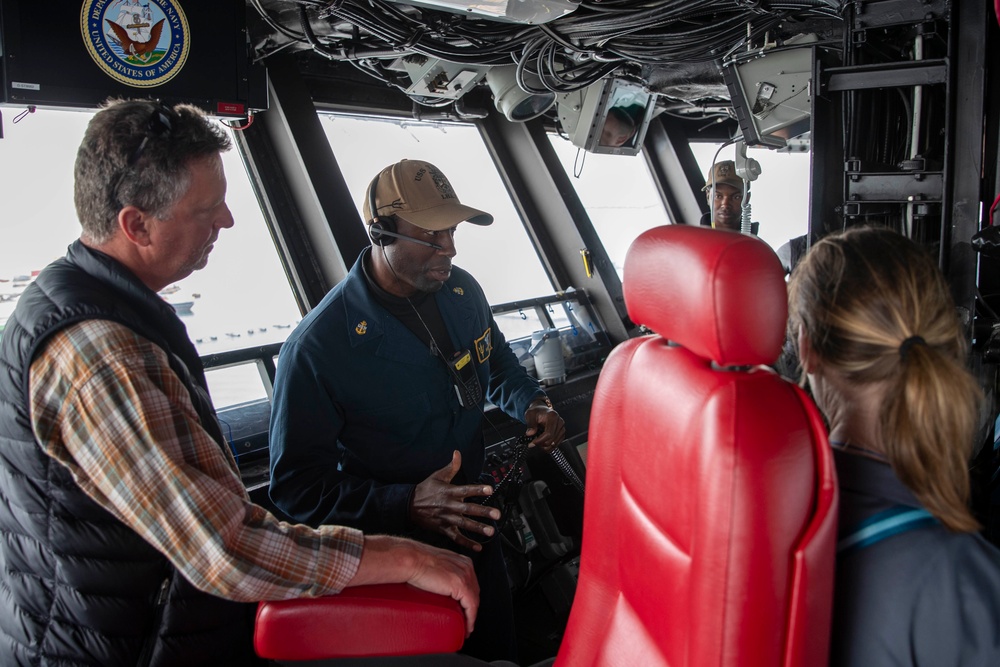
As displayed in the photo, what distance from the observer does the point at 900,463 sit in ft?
3.05

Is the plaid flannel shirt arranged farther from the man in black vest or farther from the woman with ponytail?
the woman with ponytail

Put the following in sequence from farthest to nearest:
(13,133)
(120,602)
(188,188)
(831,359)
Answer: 1. (13,133)
2. (188,188)
3. (120,602)
4. (831,359)

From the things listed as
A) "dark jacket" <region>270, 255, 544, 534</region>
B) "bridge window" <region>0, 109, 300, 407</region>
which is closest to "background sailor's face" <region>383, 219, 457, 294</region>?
"dark jacket" <region>270, 255, 544, 534</region>

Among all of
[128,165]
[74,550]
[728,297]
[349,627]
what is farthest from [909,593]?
[128,165]

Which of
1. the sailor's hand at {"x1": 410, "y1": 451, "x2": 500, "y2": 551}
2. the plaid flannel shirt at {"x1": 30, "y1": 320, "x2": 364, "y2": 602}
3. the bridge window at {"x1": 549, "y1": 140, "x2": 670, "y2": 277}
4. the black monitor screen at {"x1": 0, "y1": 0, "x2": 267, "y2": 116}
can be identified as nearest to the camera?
the plaid flannel shirt at {"x1": 30, "y1": 320, "x2": 364, "y2": 602}

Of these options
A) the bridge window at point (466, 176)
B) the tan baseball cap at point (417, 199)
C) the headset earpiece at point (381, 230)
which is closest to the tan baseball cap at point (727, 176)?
the bridge window at point (466, 176)

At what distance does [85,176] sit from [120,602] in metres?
0.73

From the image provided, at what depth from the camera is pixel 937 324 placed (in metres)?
0.97

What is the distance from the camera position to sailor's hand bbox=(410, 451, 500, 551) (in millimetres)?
1712

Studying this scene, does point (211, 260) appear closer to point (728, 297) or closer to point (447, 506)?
point (447, 506)

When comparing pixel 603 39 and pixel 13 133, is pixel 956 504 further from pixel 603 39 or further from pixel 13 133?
pixel 13 133

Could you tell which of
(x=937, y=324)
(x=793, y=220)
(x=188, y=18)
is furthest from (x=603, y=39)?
(x=793, y=220)

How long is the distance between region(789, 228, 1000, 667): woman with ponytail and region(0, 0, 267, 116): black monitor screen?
6.49 ft

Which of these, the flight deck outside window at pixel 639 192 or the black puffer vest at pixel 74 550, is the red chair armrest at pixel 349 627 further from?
the flight deck outside window at pixel 639 192
